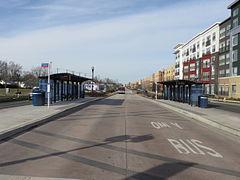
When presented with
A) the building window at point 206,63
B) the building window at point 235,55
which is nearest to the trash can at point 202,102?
the building window at point 235,55

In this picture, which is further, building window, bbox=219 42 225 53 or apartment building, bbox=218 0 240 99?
building window, bbox=219 42 225 53

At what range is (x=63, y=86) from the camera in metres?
29.8

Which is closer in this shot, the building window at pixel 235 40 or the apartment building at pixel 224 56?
the building window at pixel 235 40

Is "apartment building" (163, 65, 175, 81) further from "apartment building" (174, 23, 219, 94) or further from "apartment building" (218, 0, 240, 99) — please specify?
"apartment building" (218, 0, 240, 99)

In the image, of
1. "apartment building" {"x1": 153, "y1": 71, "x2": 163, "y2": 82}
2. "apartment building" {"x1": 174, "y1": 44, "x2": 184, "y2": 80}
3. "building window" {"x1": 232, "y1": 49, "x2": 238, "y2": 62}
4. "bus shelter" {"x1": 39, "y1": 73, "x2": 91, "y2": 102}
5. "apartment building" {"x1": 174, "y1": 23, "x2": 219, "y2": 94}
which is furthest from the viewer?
"apartment building" {"x1": 153, "y1": 71, "x2": 163, "y2": 82}

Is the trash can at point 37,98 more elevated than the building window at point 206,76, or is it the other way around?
the building window at point 206,76

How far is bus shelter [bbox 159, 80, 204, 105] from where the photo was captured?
23188 millimetres

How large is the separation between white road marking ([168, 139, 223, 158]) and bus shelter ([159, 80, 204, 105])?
15836 mm

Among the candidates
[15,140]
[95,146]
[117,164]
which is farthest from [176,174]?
[15,140]

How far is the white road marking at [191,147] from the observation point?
6.62 m

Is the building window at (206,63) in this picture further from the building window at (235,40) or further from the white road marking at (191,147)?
the white road marking at (191,147)

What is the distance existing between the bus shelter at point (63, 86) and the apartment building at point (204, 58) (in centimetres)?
3483

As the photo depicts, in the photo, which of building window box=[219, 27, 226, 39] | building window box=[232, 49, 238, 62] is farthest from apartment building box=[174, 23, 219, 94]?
building window box=[232, 49, 238, 62]

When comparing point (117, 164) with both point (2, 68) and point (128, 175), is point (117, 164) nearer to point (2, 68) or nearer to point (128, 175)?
point (128, 175)
